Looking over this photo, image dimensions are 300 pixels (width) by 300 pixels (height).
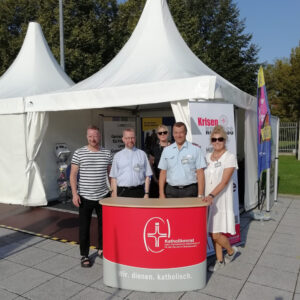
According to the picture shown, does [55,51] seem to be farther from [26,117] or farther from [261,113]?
[261,113]

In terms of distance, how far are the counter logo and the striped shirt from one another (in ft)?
3.04

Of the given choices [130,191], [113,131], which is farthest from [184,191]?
[113,131]

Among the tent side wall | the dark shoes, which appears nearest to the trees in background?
the tent side wall

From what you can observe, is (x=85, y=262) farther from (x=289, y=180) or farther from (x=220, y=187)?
(x=289, y=180)

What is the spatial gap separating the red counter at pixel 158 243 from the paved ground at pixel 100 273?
15 centimetres

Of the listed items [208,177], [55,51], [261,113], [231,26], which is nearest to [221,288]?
[208,177]

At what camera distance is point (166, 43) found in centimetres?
618

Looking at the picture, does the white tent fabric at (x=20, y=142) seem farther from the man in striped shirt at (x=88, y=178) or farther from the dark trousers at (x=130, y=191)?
the dark trousers at (x=130, y=191)

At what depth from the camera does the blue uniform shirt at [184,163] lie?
331 cm

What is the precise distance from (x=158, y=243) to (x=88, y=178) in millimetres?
1166

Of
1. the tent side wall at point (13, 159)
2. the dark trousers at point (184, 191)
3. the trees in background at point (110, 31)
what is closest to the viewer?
the dark trousers at point (184, 191)

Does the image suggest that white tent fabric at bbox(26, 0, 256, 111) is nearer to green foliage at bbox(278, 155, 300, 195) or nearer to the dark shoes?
the dark shoes

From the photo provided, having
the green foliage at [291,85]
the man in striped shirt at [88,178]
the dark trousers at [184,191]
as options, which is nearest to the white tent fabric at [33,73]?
the man in striped shirt at [88,178]

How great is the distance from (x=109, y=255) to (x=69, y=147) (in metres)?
4.95
